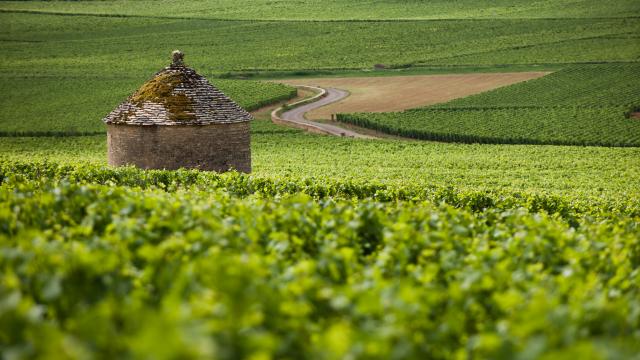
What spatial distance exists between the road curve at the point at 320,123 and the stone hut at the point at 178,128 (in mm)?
34811

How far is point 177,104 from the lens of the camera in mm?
26828

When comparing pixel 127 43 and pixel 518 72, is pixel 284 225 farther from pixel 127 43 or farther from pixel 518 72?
pixel 127 43

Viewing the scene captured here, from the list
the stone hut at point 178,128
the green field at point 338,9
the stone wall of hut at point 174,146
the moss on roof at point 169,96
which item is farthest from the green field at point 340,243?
the green field at point 338,9

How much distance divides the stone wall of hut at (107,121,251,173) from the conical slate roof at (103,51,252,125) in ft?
0.83

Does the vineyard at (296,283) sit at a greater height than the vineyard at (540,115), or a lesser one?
greater

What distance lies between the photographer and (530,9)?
396 ft

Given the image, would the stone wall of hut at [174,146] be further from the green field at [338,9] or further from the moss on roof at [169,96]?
the green field at [338,9]

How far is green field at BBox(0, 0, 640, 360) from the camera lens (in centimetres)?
523

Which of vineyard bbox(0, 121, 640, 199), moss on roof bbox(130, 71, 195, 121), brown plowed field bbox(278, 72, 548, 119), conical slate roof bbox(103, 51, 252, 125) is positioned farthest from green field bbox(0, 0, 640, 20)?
moss on roof bbox(130, 71, 195, 121)

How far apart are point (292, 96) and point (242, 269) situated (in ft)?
240

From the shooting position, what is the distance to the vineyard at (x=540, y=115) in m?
57.7

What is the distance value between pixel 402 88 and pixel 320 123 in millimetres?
17025

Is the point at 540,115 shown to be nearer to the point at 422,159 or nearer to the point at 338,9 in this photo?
the point at 422,159

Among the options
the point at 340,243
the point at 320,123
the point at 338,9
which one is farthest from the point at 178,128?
the point at 338,9
